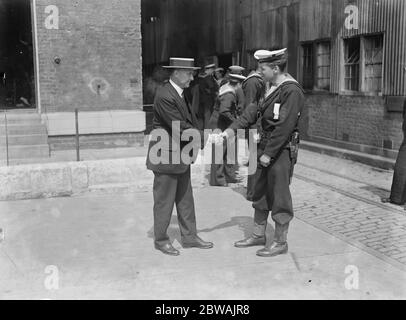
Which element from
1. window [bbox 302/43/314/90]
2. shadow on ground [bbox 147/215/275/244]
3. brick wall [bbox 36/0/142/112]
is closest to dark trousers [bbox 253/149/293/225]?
shadow on ground [bbox 147/215/275/244]

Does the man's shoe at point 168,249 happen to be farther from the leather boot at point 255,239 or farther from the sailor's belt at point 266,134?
the sailor's belt at point 266,134

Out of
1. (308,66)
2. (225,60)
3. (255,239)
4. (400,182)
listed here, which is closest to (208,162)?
(400,182)

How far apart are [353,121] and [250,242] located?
271 inches

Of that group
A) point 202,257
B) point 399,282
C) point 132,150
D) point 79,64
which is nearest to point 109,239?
point 202,257

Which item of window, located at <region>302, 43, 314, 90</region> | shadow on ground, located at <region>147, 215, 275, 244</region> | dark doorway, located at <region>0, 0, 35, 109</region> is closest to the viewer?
shadow on ground, located at <region>147, 215, 275, 244</region>

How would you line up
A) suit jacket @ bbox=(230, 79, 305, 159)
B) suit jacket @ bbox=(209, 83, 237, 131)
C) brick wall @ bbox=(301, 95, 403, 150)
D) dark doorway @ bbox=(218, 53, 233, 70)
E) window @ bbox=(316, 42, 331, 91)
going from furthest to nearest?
dark doorway @ bbox=(218, 53, 233, 70) → window @ bbox=(316, 42, 331, 91) → brick wall @ bbox=(301, 95, 403, 150) → suit jacket @ bbox=(209, 83, 237, 131) → suit jacket @ bbox=(230, 79, 305, 159)

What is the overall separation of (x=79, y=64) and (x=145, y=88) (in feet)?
42.5

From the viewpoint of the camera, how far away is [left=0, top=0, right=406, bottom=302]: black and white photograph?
16.5ft

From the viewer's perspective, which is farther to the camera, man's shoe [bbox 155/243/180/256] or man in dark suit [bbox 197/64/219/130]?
man in dark suit [bbox 197/64/219/130]

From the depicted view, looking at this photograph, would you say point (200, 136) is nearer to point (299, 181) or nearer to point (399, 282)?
point (399, 282)

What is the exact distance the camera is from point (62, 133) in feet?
37.4

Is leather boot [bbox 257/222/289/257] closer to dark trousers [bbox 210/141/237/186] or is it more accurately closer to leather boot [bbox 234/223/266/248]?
leather boot [bbox 234/223/266/248]

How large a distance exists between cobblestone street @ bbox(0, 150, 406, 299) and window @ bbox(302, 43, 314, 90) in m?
5.56

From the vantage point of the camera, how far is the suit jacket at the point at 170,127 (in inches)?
219
